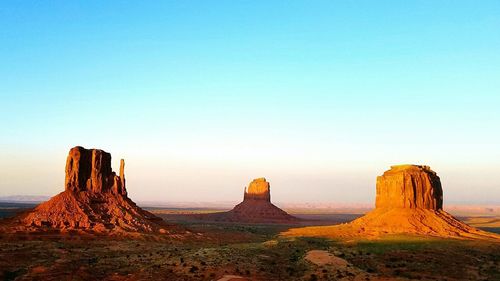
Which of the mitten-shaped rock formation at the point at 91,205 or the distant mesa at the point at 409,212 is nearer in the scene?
the mitten-shaped rock formation at the point at 91,205

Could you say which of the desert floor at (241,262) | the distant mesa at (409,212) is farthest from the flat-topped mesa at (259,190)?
the desert floor at (241,262)

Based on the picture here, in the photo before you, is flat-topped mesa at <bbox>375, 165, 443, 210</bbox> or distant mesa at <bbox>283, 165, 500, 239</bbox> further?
flat-topped mesa at <bbox>375, 165, 443, 210</bbox>

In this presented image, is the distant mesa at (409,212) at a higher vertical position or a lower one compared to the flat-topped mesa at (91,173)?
lower

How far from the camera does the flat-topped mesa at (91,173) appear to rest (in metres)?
63.4

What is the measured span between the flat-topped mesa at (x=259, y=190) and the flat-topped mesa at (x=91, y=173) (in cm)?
8275

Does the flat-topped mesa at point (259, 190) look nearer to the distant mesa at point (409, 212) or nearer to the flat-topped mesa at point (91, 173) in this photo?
the distant mesa at point (409, 212)

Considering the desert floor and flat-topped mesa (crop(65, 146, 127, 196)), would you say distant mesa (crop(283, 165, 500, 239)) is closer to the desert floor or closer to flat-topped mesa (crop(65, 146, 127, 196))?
the desert floor

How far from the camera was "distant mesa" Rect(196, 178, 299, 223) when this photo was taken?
134750mm

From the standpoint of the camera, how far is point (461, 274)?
35.1 m

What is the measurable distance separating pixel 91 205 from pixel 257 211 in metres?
82.3

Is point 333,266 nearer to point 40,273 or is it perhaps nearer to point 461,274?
point 461,274

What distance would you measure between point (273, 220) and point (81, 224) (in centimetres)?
8187

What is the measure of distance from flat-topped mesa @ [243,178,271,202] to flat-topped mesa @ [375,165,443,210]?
7398 centimetres

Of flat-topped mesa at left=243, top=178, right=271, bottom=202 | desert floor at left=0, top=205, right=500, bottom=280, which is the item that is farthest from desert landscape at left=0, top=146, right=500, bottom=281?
flat-topped mesa at left=243, top=178, right=271, bottom=202
